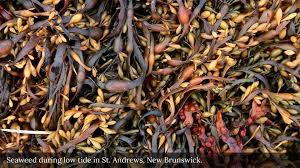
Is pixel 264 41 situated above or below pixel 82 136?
above

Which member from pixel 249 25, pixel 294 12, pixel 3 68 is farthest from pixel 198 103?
pixel 3 68

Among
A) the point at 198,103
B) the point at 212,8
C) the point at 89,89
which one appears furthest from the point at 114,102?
the point at 212,8

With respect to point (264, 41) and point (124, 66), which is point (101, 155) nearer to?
point (124, 66)

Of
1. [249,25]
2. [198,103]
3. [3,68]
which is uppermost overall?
[249,25]

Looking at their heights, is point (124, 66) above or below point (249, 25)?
below

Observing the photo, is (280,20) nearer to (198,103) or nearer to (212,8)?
(212,8)

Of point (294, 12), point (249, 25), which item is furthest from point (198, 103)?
point (294, 12)

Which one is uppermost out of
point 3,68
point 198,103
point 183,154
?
point 3,68

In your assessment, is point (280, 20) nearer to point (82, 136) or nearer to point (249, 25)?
point (249, 25)
